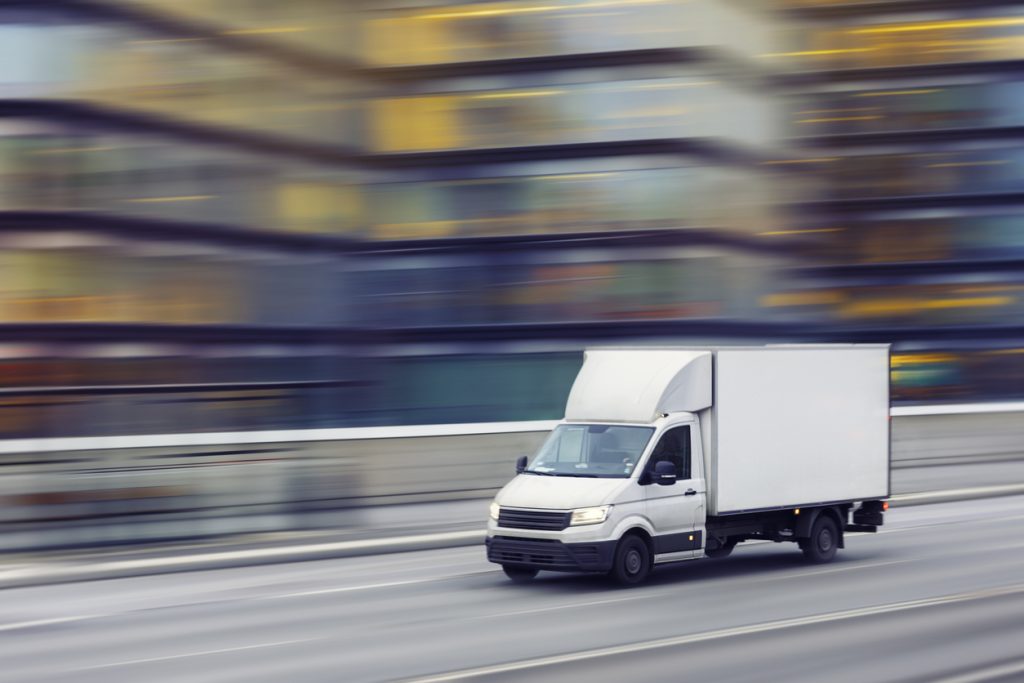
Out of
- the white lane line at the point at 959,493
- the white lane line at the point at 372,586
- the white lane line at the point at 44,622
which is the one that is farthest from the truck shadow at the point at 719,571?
the white lane line at the point at 959,493

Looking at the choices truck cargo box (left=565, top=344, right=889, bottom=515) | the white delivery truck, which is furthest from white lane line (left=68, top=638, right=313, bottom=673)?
truck cargo box (left=565, top=344, right=889, bottom=515)

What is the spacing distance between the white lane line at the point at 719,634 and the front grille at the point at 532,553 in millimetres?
2871

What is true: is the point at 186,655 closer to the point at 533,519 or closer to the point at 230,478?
the point at 533,519

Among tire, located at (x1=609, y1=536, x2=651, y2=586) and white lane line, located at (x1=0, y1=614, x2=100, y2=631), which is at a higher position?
tire, located at (x1=609, y1=536, x2=651, y2=586)

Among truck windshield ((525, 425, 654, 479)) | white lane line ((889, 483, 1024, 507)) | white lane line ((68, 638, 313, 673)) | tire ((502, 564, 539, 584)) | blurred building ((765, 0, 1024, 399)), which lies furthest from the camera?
blurred building ((765, 0, 1024, 399))

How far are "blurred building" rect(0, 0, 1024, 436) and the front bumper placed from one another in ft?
35.9

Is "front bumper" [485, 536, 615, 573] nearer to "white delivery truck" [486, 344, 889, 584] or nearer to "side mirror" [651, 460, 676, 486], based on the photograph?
"white delivery truck" [486, 344, 889, 584]

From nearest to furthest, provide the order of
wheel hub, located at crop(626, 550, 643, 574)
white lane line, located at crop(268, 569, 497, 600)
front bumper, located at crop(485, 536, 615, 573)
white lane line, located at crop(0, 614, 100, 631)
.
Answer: white lane line, located at crop(0, 614, 100, 631)
front bumper, located at crop(485, 536, 615, 573)
wheel hub, located at crop(626, 550, 643, 574)
white lane line, located at crop(268, 569, 497, 600)

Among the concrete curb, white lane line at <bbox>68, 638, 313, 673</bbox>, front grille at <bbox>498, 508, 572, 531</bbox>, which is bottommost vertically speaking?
the concrete curb

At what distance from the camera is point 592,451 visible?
52.7 ft

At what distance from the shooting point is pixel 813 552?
58.2 feet

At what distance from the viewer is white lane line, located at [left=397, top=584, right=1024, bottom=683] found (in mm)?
10523

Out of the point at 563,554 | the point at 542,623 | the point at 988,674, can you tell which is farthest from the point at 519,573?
the point at 988,674

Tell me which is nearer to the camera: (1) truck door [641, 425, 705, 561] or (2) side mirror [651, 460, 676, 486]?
(2) side mirror [651, 460, 676, 486]
